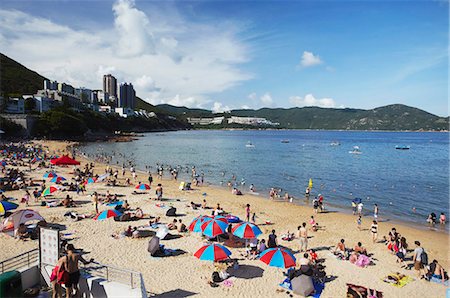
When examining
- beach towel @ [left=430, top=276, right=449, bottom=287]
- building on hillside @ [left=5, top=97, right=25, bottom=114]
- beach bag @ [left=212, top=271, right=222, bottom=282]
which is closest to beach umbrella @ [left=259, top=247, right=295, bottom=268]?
beach bag @ [left=212, top=271, right=222, bottom=282]

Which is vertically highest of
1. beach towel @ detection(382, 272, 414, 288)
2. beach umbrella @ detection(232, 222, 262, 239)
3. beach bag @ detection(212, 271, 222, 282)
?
beach umbrella @ detection(232, 222, 262, 239)

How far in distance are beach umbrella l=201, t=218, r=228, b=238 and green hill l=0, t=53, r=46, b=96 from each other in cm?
12660

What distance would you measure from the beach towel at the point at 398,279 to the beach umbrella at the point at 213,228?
264 inches

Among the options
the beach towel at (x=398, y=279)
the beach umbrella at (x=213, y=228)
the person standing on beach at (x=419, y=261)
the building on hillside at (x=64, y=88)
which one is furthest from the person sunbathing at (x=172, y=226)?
the building on hillside at (x=64, y=88)

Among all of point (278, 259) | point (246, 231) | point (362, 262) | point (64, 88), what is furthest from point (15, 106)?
point (362, 262)

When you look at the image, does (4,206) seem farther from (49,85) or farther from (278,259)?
(49,85)

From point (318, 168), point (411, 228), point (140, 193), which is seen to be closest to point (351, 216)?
point (411, 228)

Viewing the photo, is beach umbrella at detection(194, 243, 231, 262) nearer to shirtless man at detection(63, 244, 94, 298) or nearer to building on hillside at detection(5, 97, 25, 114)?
shirtless man at detection(63, 244, 94, 298)

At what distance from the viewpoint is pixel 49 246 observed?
912 cm

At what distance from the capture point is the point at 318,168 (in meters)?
51.3

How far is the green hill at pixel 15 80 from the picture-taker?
130 m

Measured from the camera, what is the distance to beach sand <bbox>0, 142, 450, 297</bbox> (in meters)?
11.5

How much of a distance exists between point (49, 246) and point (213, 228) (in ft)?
22.1

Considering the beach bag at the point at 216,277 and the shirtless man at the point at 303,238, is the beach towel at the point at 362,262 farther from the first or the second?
the beach bag at the point at 216,277
